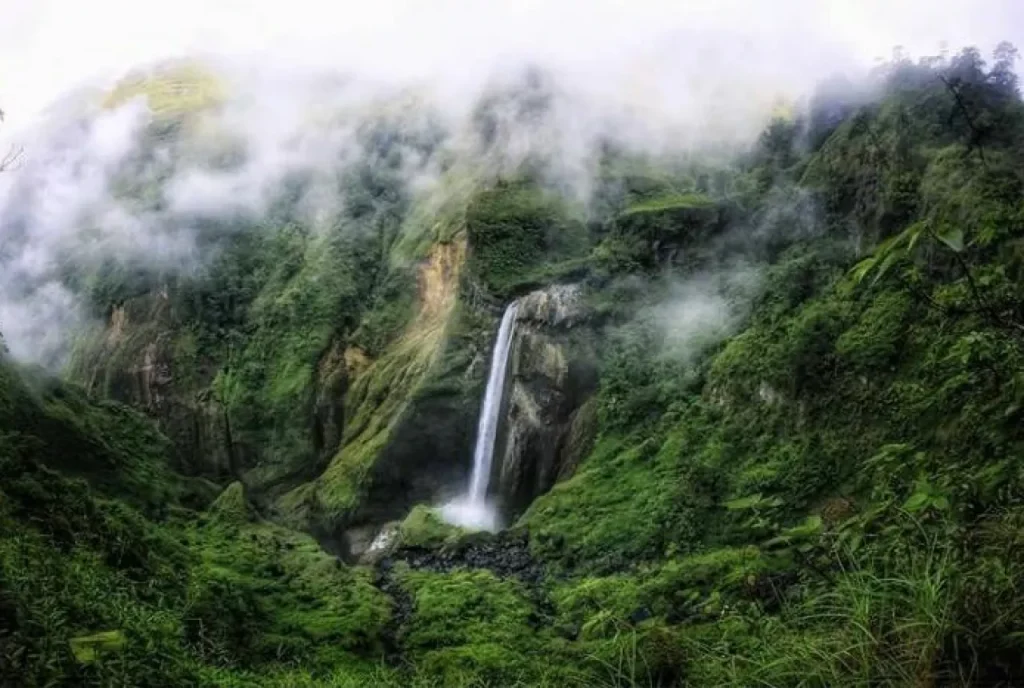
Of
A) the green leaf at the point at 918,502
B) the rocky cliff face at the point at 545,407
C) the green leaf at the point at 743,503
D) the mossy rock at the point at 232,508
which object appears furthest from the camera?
the rocky cliff face at the point at 545,407

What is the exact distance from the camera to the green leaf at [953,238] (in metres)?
2.61

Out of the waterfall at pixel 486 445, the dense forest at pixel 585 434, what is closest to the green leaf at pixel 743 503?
the dense forest at pixel 585 434

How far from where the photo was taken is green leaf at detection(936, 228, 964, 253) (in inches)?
103

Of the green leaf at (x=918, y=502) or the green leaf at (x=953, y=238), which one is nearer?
the green leaf at (x=953, y=238)

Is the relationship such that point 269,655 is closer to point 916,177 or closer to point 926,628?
point 926,628

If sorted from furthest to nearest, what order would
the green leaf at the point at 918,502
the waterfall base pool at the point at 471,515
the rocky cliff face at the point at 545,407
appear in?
the rocky cliff face at the point at 545,407 → the waterfall base pool at the point at 471,515 → the green leaf at the point at 918,502

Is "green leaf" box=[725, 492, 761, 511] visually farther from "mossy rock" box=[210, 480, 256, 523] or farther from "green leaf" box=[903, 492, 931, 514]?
"mossy rock" box=[210, 480, 256, 523]

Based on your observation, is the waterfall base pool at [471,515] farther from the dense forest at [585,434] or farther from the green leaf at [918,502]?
the green leaf at [918,502]

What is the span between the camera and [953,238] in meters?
2.64

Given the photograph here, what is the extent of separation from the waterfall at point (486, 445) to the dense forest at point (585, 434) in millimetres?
553

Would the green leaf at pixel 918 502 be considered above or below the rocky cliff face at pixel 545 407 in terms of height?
above

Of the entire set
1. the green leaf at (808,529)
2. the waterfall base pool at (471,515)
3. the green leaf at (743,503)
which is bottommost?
the waterfall base pool at (471,515)

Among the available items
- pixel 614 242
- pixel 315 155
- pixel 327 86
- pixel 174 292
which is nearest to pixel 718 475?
pixel 614 242

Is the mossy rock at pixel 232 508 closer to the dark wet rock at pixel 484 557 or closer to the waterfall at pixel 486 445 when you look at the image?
the dark wet rock at pixel 484 557
